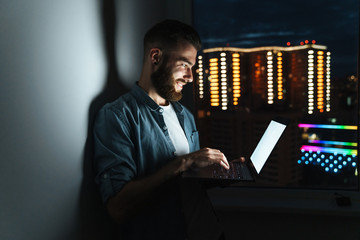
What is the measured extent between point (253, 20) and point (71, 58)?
128cm

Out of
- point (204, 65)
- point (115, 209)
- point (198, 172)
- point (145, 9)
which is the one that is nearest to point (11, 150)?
point (115, 209)

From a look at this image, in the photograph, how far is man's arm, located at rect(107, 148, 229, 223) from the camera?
110cm

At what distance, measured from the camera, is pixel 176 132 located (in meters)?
1.38

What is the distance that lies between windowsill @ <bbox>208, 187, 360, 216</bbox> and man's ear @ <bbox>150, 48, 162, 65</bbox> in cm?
101

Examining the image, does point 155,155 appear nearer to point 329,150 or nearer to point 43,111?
point 43,111

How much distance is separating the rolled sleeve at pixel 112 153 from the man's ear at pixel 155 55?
284mm

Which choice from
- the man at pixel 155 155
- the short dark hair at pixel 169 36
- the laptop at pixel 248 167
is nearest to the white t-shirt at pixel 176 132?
the man at pixel 155 155

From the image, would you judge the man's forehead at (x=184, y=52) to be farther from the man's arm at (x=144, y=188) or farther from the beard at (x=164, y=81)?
the man's arm at (x=144, y=188)

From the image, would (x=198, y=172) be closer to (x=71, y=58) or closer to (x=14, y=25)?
(x=71, y=58)

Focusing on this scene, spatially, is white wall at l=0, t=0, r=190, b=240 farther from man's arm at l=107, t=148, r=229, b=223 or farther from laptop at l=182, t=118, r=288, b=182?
laptop at l=182, t=118, r=288, b=182

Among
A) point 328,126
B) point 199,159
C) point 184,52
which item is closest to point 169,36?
point 184,52

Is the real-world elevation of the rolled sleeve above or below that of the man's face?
below

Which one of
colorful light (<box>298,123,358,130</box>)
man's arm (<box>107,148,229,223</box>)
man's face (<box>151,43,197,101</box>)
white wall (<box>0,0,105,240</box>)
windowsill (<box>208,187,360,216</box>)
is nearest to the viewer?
white wall (<box>0,0,105,240</box>)

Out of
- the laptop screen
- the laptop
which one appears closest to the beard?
the laptop
